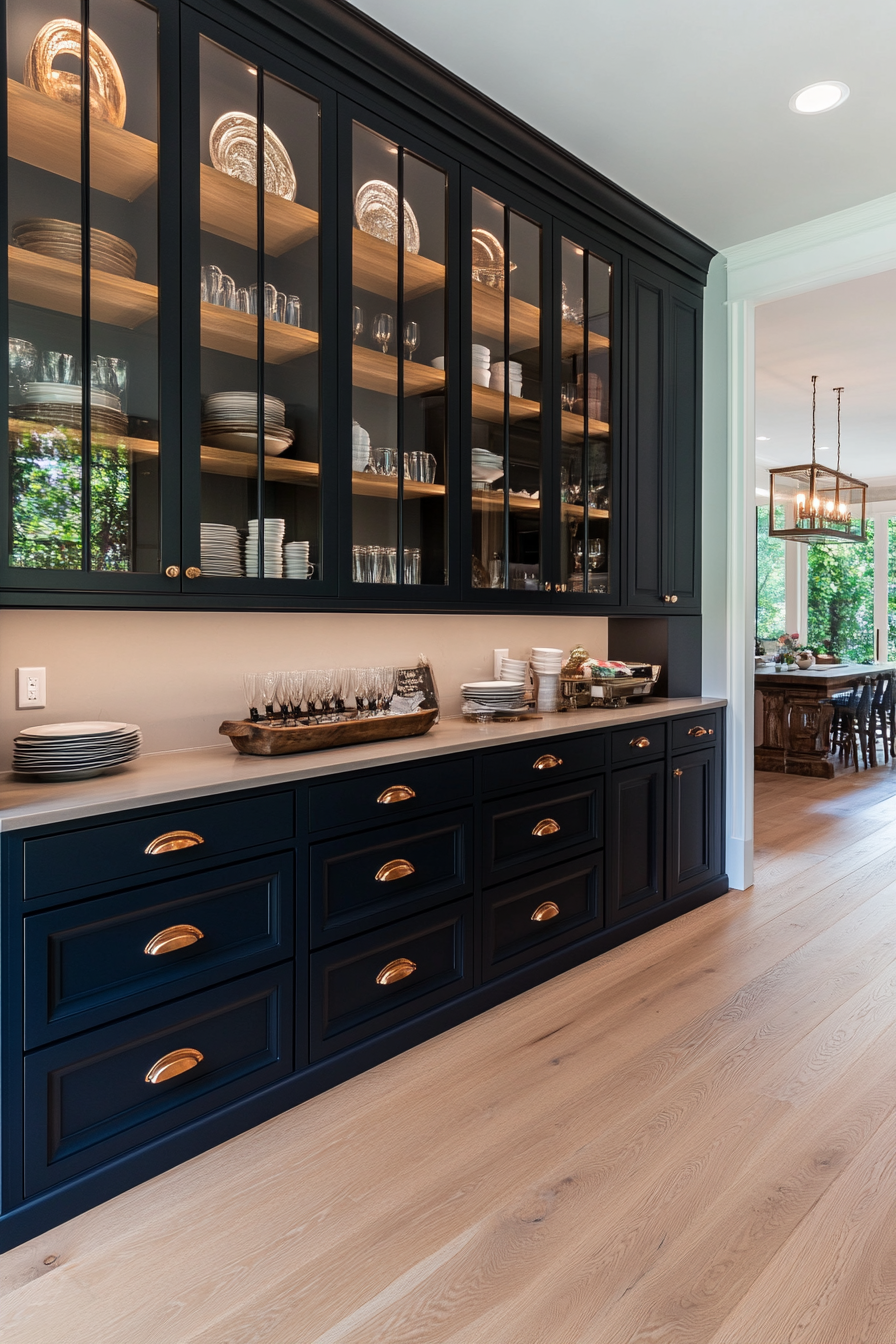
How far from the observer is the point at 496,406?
9.64 ft

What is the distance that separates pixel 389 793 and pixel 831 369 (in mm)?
5359

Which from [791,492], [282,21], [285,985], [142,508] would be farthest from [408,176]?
[791,492]

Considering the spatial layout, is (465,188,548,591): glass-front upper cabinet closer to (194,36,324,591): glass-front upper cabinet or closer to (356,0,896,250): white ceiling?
(356,0,896,250): white ceiling

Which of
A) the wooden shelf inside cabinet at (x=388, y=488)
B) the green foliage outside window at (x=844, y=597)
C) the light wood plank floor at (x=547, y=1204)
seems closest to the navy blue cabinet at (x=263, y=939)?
the light wood plank floor at (x=547, y=1204)

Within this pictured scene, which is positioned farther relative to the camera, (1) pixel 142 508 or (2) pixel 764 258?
(2) pixel 764 258

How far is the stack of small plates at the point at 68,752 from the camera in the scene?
6.21ft

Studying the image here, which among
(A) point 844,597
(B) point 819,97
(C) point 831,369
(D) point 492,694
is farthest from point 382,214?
(A) point 844,597

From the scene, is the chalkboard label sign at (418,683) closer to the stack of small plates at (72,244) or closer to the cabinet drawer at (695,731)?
the cabinet drawer at (695,731)

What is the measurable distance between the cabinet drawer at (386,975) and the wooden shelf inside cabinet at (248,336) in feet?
5.20

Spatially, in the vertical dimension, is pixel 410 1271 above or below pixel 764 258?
below

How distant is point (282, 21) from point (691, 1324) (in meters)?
3.10

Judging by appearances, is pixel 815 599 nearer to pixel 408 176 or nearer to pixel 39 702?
pixel 408 176

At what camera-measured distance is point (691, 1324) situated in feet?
4.93

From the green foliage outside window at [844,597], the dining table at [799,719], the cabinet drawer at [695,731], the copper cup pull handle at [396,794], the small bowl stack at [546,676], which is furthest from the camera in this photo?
the green foliage outside window at [844,597]
